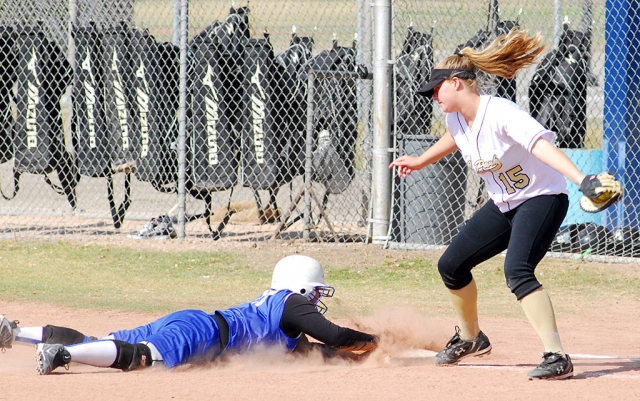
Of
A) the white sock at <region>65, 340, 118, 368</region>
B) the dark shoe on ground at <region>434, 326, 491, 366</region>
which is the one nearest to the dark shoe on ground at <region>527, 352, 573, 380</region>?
the dark shoe on ground at <region>434, 326, 491, 366</region>

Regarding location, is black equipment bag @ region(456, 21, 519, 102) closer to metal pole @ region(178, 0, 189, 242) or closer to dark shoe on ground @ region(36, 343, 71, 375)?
metal pole @ region(178, 0, 189, 242)

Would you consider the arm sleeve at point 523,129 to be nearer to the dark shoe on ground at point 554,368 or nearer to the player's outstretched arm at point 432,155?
the player's outstretched arm at point 432,155

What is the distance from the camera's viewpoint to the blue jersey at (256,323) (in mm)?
4922

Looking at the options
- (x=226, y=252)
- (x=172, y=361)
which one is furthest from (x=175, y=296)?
(x=172, y=361)

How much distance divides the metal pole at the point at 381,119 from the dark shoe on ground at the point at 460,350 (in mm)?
4781

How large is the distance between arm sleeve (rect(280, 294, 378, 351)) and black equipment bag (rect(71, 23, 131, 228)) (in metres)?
6.40

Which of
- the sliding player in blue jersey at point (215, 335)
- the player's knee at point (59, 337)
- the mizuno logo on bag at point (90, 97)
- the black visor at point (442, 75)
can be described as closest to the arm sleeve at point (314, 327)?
the sliding player in blue jersey at point (215, 335)

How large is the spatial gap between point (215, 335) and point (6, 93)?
754 centimetres

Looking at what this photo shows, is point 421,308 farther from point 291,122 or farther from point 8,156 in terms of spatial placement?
point 8,156

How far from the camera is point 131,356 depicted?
4.70m

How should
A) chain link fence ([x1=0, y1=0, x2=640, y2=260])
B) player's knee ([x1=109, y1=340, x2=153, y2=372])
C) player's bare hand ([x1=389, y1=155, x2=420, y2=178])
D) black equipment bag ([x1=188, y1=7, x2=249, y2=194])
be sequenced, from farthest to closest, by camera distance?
black equipment bag ([x1=188, y1=7, x2=249, y2=194]) < chain link fence ([x1=0, y1=0, x2=640, y2=260]) < player's bare hand ([x1=389, y1=155, x2=420, y2=178]) < player's knee ([x1=109, y1=340, x2=153, y2=372])

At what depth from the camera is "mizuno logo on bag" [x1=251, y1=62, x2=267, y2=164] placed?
1005cm

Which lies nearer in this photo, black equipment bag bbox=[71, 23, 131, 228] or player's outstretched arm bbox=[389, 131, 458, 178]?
player's outstretched arm bbox=[389, 131, 458, 178]

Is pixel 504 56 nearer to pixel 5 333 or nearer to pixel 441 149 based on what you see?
pixel 441 149
